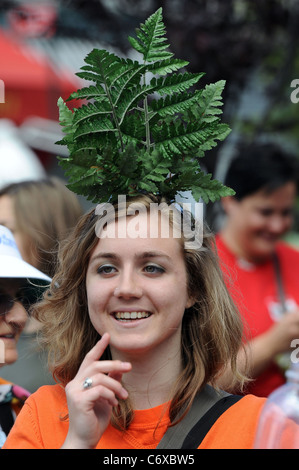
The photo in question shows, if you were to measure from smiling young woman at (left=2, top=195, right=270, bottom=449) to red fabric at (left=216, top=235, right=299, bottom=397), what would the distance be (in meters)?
1.13

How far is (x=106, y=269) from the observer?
2.43 metres

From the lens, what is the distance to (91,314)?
2.43 metres

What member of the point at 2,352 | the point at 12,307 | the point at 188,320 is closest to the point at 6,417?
the point at 2,352

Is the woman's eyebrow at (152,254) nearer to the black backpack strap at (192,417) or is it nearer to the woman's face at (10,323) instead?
the black backpack strap at (192,417)

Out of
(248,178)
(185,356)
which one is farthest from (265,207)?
(185,356)

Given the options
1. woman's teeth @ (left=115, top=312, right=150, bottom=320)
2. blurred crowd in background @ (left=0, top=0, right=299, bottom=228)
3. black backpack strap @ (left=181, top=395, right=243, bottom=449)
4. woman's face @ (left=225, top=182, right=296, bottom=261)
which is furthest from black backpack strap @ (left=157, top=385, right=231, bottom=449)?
blurred crowd in background @ (left=0, top=0, right=299, bottom=228)

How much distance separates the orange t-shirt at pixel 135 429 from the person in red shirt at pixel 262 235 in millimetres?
1538

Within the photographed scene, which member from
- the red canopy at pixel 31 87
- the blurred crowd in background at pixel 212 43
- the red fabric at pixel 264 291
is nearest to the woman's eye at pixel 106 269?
the red fabric at pixel 264 291

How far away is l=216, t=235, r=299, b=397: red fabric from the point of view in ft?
12.4

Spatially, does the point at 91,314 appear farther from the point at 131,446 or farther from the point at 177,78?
the point at 177,78

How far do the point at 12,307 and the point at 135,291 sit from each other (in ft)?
2.84

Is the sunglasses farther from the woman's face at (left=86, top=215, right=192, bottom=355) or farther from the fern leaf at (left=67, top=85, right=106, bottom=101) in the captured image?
the fern leaf at (left=67, top=85, right=106, bottom=101)

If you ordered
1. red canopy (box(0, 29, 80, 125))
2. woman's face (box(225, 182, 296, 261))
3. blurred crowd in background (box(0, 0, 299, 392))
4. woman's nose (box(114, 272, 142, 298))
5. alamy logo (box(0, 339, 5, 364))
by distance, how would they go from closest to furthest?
woman's nose (box(114, 272, 142, 298))
alamy logo (box(0, 339, 5, 364))
woman's face (box(225, 182, 296, 261))
blurred crowd in background (box(0, 0, 299, 392))
red canopy (box(0, 29, 80, 125))

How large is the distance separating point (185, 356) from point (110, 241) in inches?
20.0
